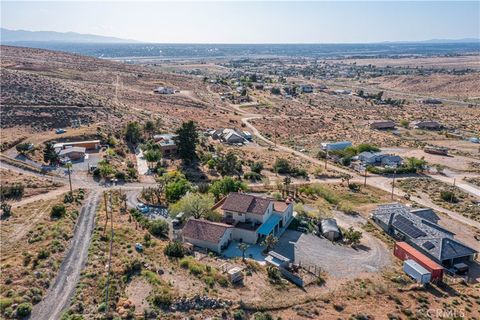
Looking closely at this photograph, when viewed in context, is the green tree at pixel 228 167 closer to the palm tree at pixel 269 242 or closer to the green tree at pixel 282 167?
the green tree at pixel 282 167

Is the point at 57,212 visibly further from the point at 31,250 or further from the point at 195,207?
the point at 195,207

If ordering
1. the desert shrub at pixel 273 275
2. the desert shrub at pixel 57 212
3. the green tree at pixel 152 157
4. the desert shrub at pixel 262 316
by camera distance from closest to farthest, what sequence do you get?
the desert shrub at pixel 262 316 < the desert shrub at pixel 273 275 < the desert shrub at pixel 57 212 < the green tree at pixel 152 157

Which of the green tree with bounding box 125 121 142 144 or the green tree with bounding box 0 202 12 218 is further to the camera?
the green tree with bounding box 125 121 142 144

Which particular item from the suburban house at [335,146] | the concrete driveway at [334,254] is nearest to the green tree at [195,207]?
the concrete driveway at [334,254]

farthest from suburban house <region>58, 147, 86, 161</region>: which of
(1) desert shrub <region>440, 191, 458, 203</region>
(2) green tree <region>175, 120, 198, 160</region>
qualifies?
(1) desert shrub <region>440, 191, 458, 203</region>

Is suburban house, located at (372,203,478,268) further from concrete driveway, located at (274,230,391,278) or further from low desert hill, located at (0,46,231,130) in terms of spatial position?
low desert hill, located at (0,46,231,130)

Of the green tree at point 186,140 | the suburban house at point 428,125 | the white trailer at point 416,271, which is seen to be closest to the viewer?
the white trailer at point 416,271

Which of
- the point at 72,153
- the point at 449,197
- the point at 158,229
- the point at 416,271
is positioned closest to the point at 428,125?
the point at 449,197
